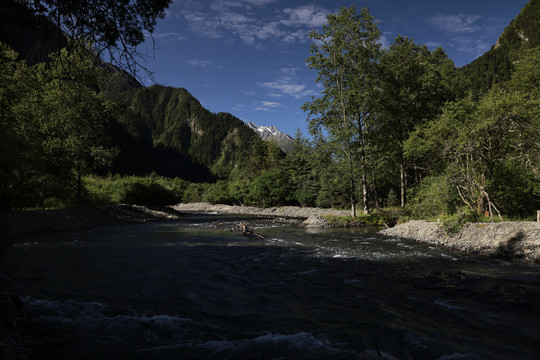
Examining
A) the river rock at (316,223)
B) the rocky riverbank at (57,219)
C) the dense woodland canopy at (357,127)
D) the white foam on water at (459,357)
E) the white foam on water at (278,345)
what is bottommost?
the river rock at (316,223)

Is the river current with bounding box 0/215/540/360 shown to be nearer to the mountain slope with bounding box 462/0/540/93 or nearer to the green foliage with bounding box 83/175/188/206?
the green foliage with bounding box 83/175/188/206

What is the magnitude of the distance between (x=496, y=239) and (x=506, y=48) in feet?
451

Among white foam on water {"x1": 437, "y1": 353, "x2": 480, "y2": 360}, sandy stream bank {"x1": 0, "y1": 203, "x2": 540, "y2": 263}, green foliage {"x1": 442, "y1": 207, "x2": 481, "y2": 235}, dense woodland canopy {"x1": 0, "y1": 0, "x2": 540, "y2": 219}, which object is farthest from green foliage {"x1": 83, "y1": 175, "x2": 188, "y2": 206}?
green foliage {"x1": 442, "y1": 207, "x2": 481, "y2": 235}

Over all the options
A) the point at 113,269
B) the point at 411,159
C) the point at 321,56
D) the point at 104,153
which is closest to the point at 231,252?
the point at 113,269

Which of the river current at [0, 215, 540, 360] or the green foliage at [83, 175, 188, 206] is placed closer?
the river current at [0, 215, 540, 360]

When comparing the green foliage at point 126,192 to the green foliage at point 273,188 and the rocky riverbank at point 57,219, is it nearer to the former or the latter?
the rocky riverbank at point 57,219

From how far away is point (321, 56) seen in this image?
26.7m

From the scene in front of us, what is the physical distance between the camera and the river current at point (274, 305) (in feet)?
14.5

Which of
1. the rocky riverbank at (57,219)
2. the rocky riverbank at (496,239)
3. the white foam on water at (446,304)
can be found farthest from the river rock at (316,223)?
the rocky riverbank at (57,219)

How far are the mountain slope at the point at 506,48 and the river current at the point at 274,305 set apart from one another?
110977 millimetres

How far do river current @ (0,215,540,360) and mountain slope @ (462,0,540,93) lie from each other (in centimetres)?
11098

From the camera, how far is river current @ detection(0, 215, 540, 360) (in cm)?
443

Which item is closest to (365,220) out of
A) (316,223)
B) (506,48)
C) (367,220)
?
(367,220)

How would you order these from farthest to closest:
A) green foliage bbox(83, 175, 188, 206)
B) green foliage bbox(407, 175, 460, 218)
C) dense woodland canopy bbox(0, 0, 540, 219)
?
green foliage bbox(83, 175, 188, 206) < green foliage bbox(407, 175, 460, 218) < dense woodland canopy bbox(0, 0, 540, 219)
